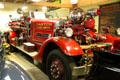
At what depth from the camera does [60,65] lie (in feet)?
8.07

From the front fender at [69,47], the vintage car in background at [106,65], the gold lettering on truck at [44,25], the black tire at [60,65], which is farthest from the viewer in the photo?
the gold lettering on truck at [44,25]

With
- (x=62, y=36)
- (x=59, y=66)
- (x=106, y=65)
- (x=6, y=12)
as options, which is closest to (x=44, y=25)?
(x=62, y=36)

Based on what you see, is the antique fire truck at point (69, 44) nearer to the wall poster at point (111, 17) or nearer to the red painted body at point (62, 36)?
the red painted body at point (62, 36)

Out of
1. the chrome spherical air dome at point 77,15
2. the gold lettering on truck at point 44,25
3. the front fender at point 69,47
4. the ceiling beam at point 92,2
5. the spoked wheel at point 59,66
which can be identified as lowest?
the spoked wheel at point 59,66

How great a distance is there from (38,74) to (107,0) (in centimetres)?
488

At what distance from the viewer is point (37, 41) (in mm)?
4145

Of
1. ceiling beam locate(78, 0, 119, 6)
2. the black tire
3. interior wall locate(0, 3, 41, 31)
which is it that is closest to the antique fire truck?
the black tire

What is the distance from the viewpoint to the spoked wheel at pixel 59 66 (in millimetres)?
2256

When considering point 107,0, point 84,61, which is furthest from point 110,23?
point 84,61

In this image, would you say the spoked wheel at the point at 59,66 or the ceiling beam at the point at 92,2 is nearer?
the spoked wheel at the point at 59,66

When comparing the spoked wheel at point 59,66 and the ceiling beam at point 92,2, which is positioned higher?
the ceiling beam at point 92,2

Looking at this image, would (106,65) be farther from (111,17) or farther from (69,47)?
(111,17)

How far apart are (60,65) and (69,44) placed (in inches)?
19.9

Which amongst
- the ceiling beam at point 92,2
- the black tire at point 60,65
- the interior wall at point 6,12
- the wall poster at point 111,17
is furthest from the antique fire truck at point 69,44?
the interior wall at point 6,12
